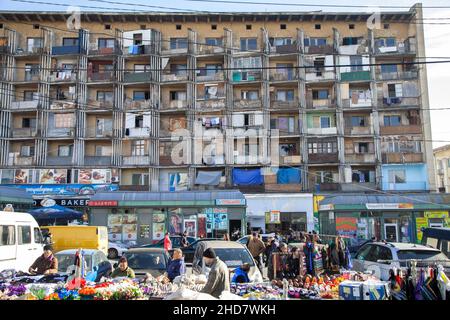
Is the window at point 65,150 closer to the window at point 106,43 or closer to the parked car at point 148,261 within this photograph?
the window at point 106,43

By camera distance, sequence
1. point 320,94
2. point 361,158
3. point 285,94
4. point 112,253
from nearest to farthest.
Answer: point 112,253 < point 361,158 < point 320,94 < point 285,94

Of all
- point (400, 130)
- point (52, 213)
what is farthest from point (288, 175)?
point (52, 213)

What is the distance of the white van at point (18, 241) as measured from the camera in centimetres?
1249

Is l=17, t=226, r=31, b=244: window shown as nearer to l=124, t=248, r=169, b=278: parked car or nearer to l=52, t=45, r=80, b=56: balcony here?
l=124, t=248, r=169, b=278: parked car

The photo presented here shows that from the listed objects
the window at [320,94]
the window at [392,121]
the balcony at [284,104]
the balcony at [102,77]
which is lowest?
the window at [392,121]

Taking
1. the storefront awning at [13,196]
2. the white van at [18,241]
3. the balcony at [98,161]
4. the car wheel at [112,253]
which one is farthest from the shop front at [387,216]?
the storefront awning at [13,196]

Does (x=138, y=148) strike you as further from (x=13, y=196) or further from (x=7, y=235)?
(x=7, y=235)

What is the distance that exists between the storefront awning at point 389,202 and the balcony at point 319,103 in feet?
49.7

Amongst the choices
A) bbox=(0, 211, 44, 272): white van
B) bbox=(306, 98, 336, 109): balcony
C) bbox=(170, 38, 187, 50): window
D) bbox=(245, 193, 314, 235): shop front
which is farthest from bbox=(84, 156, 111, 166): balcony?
bbox=(0, 211, 44, 272): white van

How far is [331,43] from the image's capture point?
40312mm

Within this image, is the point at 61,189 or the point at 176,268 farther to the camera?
the point at 61,189

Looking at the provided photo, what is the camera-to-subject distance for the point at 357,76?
3894cm

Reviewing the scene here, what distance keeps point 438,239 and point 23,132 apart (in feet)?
124

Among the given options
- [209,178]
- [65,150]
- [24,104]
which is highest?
[24,104]
